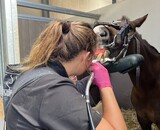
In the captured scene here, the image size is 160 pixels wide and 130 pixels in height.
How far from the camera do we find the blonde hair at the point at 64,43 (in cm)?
67

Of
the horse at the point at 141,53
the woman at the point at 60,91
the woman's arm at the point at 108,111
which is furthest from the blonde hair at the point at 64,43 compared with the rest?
the horse at the point at 141,53

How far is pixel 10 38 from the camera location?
110 centimetres

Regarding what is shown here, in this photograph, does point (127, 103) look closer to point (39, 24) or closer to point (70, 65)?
point (39, 24)

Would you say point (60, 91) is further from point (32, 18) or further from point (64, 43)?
point (32, 18)

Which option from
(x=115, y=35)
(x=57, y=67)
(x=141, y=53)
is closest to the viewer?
(x=57, y=67)

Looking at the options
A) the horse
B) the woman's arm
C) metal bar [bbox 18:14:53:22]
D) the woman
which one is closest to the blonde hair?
the woman

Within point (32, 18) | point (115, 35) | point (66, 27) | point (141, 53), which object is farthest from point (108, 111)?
point (32, 18)

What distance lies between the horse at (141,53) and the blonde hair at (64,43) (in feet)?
2.16

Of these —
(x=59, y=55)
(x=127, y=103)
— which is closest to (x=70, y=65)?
(x=59, y=55)

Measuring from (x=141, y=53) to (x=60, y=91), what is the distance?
1008 mm

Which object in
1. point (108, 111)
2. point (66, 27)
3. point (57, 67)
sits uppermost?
point (66, 27)

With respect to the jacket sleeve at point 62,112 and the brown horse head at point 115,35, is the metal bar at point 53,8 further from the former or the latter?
the jacket sleeve at point 62,112

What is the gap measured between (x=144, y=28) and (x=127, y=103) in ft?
2.31

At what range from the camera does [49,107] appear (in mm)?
582
